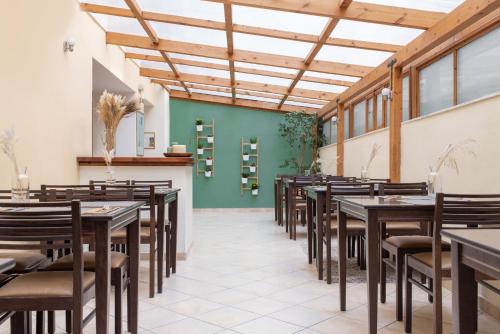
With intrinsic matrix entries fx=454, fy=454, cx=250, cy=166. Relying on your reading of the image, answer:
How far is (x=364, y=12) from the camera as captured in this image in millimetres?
4336

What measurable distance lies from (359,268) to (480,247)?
3146 mm

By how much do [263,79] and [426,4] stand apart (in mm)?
4386

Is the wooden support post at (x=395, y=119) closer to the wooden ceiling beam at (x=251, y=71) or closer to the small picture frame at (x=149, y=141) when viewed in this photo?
the wooden ceiling beam at (x=251, y=71)

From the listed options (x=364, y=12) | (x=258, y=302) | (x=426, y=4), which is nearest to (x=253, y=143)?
(x=364, y=12)

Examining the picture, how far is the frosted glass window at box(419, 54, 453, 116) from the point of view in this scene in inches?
177

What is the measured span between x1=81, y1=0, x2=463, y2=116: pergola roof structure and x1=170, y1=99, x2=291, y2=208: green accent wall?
2.23m

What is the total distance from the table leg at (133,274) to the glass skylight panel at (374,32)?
342 centimetres

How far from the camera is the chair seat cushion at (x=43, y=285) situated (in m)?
1.76

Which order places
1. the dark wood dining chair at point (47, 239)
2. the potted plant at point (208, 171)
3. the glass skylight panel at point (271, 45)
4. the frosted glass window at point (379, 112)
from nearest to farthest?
the dark wood dining chair at point (47, 239) < the glass skylight panel at point (271, 45) < the frosted glass window at point (379, 112) < the potted plant at point (208, 171)

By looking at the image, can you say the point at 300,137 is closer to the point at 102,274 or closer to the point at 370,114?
the point at 370,114

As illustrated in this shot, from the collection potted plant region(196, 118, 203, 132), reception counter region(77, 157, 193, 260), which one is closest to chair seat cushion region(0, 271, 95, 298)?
reception counter region(77, 157, 193, 260)

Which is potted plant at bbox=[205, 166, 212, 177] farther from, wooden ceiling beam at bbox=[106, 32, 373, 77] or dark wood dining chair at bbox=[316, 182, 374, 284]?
dark wood dining chair at bbox=[316, 182, 374, 284]

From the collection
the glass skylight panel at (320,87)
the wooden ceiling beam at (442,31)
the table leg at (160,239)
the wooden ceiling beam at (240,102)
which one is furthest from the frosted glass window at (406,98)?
the wooden ceiling beam at (240,102)

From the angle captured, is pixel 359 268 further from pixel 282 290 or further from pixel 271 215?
pixel 271 215
